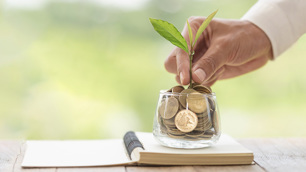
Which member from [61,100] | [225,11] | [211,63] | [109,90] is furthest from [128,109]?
[211,63]

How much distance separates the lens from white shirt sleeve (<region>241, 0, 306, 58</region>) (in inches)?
60.2

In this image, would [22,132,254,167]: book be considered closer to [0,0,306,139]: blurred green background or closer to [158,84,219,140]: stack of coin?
[158,84,219,140]: stack of coin

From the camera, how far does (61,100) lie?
3715mm

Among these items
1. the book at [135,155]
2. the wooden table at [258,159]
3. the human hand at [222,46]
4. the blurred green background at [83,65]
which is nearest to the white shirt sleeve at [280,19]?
the human hand at [222,46]

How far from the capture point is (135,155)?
3.44ft

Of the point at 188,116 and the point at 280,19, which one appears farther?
the point at 280,19

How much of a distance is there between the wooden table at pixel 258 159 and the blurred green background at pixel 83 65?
241 cm

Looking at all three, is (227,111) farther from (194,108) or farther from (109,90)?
(194,108)

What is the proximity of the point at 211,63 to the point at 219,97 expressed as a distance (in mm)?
2676

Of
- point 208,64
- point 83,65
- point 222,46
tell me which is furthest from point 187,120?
point 83,65

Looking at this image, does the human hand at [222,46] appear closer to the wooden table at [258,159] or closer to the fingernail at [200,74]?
the fingernail at [200,74]

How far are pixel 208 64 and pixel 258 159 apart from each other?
31 cm

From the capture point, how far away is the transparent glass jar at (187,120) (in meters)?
1.02

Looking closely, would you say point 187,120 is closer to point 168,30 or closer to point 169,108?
point 169,108
